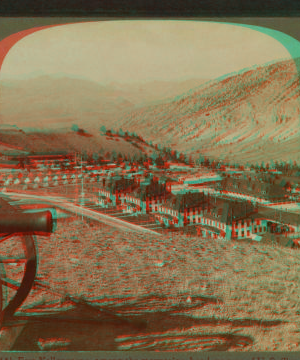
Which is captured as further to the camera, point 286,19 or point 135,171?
point 135,171

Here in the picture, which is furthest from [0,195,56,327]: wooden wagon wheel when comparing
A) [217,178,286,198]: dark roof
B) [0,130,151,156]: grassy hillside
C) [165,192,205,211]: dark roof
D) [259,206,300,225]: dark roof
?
[259,206,300,225]: dark roof

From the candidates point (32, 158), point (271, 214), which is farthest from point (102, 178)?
point (271, 214)

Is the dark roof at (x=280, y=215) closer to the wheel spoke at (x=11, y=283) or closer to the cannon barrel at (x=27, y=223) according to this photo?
the cannon barrel at (x=27, y=223)

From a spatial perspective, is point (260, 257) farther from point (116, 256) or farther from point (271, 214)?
point (116, 256)

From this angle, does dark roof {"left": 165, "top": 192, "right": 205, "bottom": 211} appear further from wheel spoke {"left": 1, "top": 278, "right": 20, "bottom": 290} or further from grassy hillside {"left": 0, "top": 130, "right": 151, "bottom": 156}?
wheel spoke {"left": 1, "top": 278, "right": 20, "bottom": 290}

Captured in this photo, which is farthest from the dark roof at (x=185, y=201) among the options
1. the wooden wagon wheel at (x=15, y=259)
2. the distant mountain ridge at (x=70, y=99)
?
the wooden wagon wheel at (x=15, y=259)

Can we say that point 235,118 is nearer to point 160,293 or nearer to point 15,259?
point 160,293
